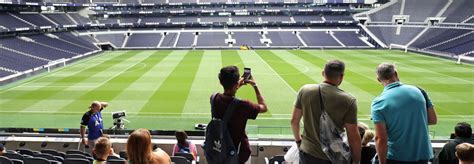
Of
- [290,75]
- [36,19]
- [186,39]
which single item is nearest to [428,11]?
[186,39]

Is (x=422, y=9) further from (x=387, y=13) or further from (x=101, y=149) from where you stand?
(x=101, y=149)

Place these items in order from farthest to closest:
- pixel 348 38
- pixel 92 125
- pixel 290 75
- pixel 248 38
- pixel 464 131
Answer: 1. pixel 248 38
2. pixel 348 38
3. pixel 290 75
4. pixel 92 125
5. pixel 464 131

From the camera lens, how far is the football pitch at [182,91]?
60.4ft

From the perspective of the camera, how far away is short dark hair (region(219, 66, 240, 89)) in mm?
4430

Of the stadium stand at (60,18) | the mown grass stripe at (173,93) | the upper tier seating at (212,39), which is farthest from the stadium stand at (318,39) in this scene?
the stadium stand at (60,18)

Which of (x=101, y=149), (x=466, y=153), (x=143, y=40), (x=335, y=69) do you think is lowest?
(x=101, y=149)

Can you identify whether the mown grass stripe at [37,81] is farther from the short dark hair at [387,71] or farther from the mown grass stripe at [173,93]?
the short dark hair at [387,71]

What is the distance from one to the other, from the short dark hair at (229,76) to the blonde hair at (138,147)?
1.12 metres

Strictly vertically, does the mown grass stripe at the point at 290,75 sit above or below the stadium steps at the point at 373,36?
below

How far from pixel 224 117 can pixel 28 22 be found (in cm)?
5643

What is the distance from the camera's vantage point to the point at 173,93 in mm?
25094

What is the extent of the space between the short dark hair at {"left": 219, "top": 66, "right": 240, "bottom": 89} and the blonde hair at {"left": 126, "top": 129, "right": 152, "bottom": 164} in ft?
3.68

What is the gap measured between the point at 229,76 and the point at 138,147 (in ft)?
4.30

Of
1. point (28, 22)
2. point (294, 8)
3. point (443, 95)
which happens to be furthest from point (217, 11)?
point (443, 95)
